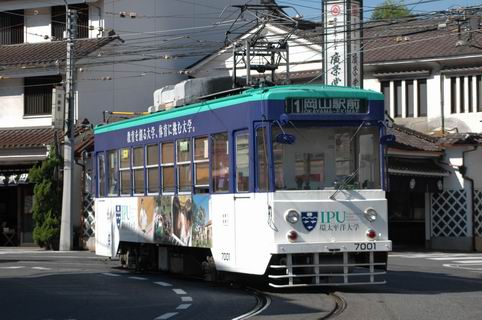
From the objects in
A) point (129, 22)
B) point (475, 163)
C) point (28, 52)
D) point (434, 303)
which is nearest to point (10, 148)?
point (28, 52)

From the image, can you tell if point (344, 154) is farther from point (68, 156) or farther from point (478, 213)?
point (478, 213)

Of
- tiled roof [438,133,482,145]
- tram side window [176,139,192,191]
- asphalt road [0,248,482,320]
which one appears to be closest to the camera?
asphalt road [0,248,482,320]

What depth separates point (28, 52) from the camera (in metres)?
39.3

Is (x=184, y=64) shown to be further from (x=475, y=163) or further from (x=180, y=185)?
(x=180, y=185)

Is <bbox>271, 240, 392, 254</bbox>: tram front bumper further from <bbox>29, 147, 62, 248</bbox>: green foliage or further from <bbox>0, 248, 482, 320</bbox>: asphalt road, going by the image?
<bbox>29, 147, 62, 248</bbox>: green foliage

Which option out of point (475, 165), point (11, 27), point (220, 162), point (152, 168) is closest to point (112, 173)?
point (152, 168)

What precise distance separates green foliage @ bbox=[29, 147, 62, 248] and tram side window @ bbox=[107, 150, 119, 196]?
1433 cm

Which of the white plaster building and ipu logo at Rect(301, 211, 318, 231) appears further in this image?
the white plaster building

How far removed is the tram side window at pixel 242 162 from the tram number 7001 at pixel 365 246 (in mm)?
1999

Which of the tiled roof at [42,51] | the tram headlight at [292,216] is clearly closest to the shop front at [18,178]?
the tiled roof at [42,51]

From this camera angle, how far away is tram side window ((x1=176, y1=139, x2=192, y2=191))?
677 inches

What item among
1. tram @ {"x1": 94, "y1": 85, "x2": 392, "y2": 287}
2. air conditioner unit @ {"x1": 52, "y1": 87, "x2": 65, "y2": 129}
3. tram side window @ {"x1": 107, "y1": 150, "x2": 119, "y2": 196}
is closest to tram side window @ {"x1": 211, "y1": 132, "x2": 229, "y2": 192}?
tram @ {"x1": 94, "y1": 85, "x2": 392, "y2": 287}

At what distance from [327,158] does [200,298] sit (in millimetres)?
3056

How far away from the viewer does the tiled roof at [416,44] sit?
36281 mm
